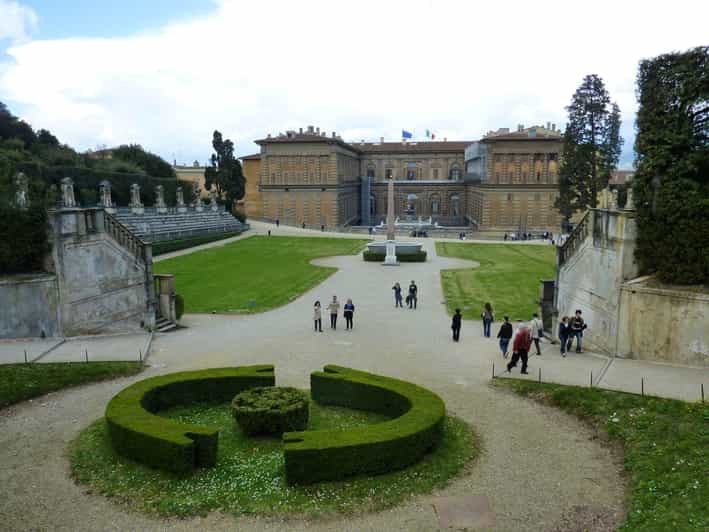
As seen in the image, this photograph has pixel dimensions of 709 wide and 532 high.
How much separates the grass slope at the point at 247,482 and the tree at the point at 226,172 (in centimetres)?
5763

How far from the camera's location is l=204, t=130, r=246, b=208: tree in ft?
Result: 215

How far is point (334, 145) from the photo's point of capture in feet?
251

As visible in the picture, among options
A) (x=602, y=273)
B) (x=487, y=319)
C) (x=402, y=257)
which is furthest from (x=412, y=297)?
(x=402, y=257)

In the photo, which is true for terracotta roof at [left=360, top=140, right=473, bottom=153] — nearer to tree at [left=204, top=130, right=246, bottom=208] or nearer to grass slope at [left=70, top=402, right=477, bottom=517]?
tree at [left=204, top=130, right=246, bottom=208]

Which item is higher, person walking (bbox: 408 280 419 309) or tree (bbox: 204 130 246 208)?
tree (bbox: 204 130 246 208)

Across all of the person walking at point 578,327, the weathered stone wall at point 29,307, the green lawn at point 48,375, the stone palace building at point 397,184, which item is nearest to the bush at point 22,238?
the weathered stone wall at point 29,307

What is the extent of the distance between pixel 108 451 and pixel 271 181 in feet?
233

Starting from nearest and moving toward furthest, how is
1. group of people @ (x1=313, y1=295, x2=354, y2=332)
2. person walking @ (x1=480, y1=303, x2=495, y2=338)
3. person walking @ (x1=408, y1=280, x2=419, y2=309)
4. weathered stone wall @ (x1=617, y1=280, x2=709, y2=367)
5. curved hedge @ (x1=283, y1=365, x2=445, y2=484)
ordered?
1. curved hedge @ (x1=283, y1=365, x2=445, y2=484)
2. weathered stone wall @ (x1=617, y1=280, x2=709, y2=367)
3. person walking @ (x1=480, y1=303, x2=495, y2=338)
4. group of people @ (x1=313, y1=295, x2=354, y2=332)
5. person walking @ (x1=408, y1=280, x2=419, y2=309)

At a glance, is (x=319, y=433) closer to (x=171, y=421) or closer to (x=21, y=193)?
(x=171, y=421)

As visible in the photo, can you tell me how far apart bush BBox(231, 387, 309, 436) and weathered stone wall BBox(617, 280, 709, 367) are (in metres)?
9.35

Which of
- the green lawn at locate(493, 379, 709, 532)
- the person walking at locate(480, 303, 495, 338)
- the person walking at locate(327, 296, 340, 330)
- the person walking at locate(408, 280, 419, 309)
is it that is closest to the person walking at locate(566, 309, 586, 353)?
the person walking at locate(480, 303, 495, 338)

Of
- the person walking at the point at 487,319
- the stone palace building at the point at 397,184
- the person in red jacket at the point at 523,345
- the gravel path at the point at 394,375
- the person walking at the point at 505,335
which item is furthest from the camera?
the stone palace building at the point at 397,184

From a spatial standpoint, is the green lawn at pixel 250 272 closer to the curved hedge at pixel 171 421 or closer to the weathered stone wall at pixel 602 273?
the curved hedge at pixel 171 421

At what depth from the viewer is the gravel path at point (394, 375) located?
8148 millimetres
